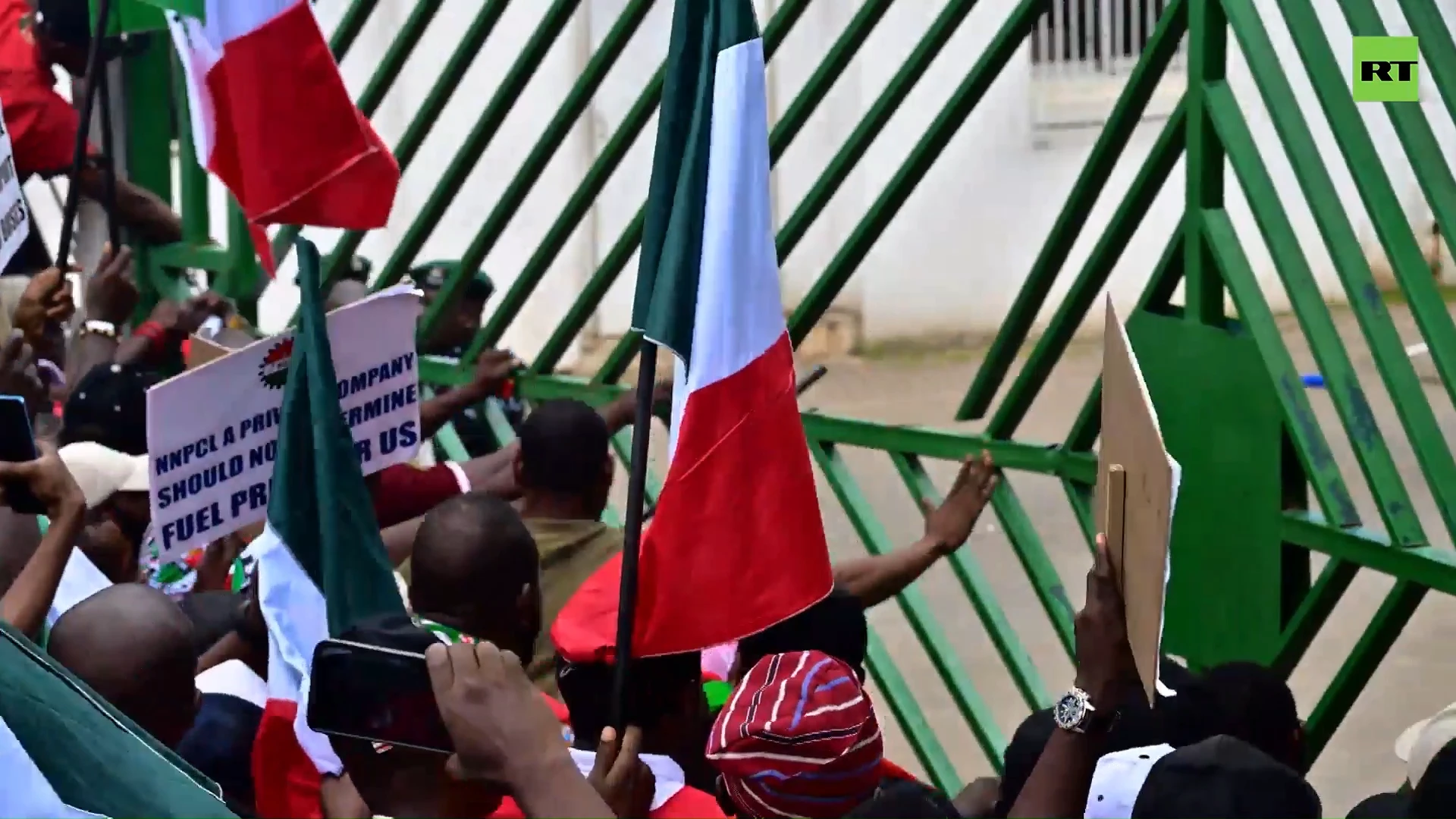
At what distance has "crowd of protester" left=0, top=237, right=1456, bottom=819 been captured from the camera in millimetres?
2080

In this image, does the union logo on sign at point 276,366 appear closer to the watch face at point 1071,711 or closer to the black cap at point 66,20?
the watch face at point 1071,711

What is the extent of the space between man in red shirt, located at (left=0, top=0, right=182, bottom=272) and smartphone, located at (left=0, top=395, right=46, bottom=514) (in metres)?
2.64

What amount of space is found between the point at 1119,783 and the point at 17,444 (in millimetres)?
1818

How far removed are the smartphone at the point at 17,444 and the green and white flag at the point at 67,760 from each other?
5.50ft

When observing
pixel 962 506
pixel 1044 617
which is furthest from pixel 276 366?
pixel 1044 617

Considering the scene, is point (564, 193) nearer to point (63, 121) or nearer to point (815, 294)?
point (63, 121)

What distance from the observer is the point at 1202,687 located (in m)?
2.74

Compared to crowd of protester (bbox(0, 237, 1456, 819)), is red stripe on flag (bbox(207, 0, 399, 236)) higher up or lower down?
higher up

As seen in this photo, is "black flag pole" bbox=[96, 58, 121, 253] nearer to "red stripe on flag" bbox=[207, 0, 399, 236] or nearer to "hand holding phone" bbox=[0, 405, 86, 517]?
"red stripe on flag" bbox=[207, 0, 399, 236]

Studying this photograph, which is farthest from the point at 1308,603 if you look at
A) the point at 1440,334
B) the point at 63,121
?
the point at 63,121

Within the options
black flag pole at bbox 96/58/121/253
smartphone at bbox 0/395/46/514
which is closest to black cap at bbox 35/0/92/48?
black flag pole at bbox 96/58/121/253

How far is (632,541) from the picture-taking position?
263 centimetres

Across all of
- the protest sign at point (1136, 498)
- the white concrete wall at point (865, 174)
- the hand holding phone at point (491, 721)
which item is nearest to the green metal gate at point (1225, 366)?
the protest sign at point (1136, 498)

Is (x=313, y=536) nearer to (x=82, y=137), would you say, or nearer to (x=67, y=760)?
(x=67, y=760)
